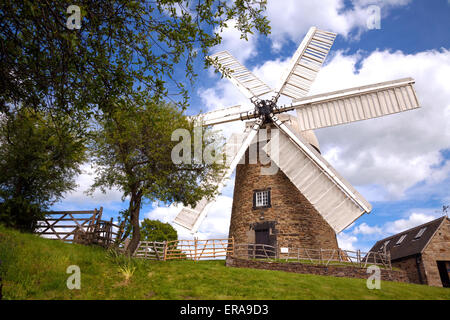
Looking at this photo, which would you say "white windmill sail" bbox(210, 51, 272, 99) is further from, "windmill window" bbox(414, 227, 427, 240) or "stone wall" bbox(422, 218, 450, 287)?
"windmill window" bbox(414, 227, 427, 240)

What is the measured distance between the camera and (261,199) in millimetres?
18547

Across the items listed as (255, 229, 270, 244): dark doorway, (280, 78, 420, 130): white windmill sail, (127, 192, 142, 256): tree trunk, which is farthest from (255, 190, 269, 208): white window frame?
(127, 192, 142, 256): tree trunk

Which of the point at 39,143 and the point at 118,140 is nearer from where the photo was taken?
the point at 118,140

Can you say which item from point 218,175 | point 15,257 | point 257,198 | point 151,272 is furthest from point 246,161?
point 15,257

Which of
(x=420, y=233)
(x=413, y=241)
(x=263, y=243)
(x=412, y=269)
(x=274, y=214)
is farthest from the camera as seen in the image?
(x=420, y=233)

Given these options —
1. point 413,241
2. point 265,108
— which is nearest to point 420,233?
point 413,241

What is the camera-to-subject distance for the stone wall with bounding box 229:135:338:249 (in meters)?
17.1

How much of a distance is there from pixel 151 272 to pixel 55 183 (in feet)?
27.5

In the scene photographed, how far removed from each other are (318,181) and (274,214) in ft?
10.4

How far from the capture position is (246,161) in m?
20.2

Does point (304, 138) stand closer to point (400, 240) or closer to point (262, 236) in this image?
point (262, 236)

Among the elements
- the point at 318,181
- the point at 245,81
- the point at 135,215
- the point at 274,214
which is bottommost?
the point at 135,215

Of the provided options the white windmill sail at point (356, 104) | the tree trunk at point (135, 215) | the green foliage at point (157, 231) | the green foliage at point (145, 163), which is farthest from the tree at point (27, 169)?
the green foliage at point (157, 231)
